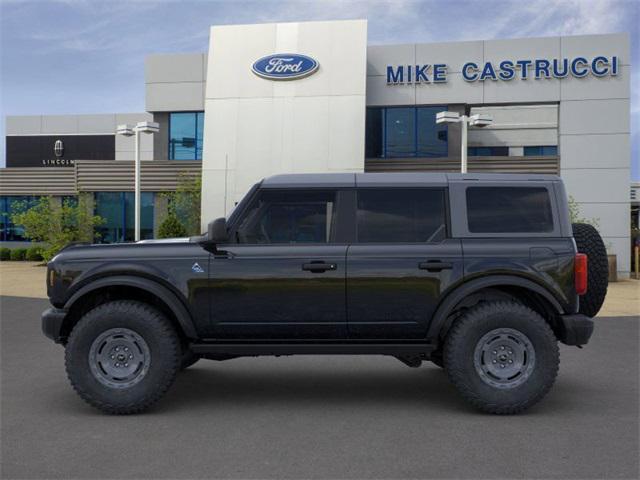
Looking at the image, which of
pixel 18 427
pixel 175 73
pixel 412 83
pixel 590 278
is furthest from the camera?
pixel 175 73

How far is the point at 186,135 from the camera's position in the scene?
2955 cm

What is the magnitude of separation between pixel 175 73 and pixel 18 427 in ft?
84.4

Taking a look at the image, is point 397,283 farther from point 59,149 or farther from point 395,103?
point 59,149

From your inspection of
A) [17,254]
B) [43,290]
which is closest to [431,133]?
[43,290]

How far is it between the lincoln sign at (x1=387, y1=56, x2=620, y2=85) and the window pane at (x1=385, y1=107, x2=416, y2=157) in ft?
4.39

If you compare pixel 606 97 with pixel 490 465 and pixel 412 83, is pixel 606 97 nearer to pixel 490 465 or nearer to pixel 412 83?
pixel 412 83

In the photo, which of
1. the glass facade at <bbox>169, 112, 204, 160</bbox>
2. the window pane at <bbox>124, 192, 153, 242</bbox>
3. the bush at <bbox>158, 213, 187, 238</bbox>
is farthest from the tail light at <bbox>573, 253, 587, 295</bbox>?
the window pane at <bbox>124, 192, 153, 242</bbox>

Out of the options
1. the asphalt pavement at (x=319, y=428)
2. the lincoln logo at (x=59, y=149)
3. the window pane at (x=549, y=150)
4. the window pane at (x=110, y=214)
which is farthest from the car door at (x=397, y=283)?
the lincoln logo at (x=59, y=149)

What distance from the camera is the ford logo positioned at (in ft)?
82.0

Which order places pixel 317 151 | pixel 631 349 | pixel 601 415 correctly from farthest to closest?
pixel 317 151 < pixel 631 349 < pixel 601 415

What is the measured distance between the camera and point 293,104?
2494cm

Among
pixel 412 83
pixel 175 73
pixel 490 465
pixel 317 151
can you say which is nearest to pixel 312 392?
pixel 490 465

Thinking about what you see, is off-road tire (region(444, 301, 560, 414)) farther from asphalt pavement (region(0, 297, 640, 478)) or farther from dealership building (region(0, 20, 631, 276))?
dealership building (region(0, 20, 631, 276))

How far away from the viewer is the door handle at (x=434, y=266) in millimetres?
5625
